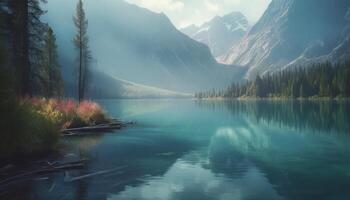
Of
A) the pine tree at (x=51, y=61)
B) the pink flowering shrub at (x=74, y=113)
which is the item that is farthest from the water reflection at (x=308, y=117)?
the pine tree at (x=51, y=61)

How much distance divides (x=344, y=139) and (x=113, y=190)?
109 ft

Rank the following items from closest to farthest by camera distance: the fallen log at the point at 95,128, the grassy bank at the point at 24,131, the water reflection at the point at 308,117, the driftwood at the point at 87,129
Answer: the grassy bank at the point at 24,131 < the driftwood at the point at 87,129 < the fallen log at the point at 95,128 < the water reflection at the point at 308,117

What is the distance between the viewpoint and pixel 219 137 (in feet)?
156

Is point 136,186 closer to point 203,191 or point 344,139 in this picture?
point 203,191

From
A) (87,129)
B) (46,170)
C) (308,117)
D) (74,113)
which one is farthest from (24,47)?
(308,117)

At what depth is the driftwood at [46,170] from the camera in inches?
805

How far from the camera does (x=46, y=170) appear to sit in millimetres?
23188

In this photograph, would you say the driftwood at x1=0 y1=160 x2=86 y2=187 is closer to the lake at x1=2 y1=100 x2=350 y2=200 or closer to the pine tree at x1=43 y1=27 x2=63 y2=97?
the lake at x1=2 y1=100 x2=350 y2=200

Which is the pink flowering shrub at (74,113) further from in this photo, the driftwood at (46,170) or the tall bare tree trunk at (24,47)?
the driftwood at (46,170)

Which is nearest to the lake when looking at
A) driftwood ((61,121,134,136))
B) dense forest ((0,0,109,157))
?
driftwood ((61,121,134,136))

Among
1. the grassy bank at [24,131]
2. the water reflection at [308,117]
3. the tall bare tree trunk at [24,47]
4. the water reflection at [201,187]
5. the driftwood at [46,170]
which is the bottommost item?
the water reflection at [201,187]

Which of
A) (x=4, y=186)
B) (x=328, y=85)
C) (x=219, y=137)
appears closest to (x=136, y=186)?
(x=4, y=186)

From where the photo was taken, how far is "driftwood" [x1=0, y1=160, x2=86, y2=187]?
20.5 meters

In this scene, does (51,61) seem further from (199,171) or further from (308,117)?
(199,171)
